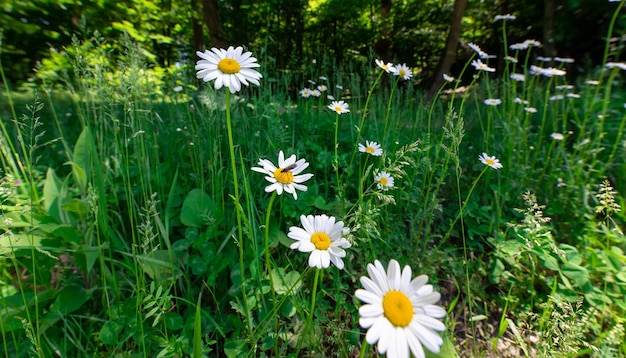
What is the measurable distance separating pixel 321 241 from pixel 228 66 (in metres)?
0.50

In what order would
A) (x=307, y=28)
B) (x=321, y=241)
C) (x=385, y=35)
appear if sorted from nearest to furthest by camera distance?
(x=321, y=241) → (x=385, y=35) → (x=307, y=28)

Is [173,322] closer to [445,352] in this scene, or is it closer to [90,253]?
[90,253]

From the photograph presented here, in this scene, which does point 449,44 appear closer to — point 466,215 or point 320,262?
point 466,215

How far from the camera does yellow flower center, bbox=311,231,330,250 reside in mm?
673

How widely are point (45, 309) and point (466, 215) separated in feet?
6.18

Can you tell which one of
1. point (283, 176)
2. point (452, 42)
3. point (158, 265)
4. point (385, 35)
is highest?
point (385, 35)

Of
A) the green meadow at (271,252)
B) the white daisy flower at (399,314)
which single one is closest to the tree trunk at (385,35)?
the green meadow at (271,252)

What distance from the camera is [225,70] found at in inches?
30.4

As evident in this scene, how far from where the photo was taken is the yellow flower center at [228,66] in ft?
2.53

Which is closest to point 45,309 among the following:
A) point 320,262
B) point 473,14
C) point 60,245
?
point 60,245

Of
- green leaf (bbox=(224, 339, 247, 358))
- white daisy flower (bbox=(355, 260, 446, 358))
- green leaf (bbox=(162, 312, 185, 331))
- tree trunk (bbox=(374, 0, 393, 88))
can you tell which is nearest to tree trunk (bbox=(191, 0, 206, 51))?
tree trunk (bbox=(374, 0, 393, 88))

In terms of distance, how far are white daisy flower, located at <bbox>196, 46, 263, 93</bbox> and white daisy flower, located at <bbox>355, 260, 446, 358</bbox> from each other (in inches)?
21.3

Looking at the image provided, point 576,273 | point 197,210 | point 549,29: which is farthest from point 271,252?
point 549,29

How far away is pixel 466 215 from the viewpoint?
5.32ft
